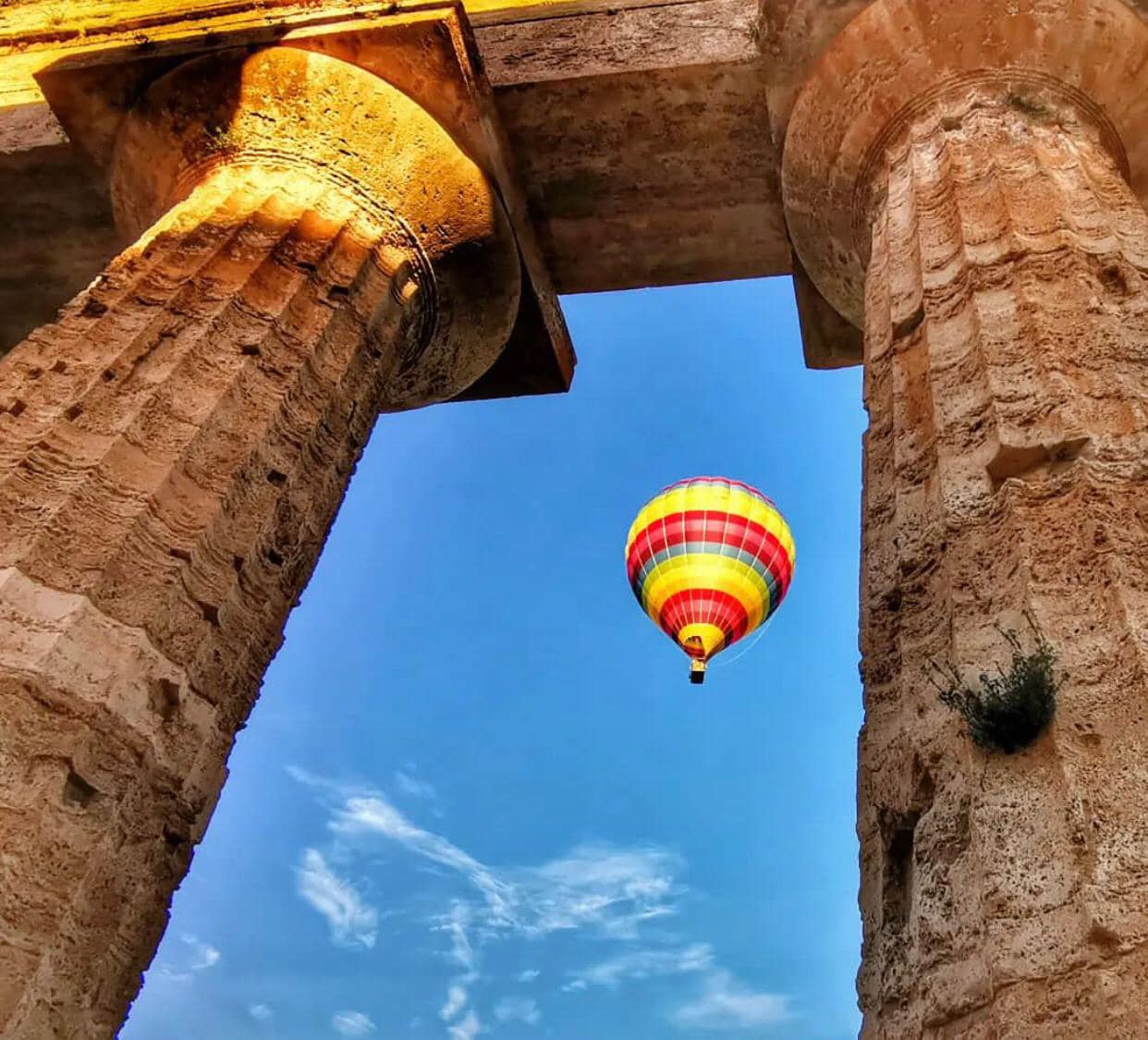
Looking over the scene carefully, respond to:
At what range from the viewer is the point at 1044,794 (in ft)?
6.88

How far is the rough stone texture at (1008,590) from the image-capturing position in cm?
193

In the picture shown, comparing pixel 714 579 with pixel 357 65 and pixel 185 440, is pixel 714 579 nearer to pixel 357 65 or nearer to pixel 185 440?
pixel 357 65

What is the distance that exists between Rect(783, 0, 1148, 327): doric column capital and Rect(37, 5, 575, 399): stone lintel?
5.87ft

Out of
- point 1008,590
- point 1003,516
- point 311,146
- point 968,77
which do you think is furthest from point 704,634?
point 1008,590

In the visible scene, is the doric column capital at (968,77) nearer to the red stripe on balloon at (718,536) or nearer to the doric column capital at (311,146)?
the doric column capital at (311,146)

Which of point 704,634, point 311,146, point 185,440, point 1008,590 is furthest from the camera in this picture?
point 704,634

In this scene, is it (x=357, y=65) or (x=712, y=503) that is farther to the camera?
(x=712, y=503)

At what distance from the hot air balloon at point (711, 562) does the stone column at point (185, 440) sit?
4460 mm

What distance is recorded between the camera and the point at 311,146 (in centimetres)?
570

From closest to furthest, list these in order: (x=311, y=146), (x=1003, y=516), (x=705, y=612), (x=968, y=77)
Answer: (x=1003, y=516), (x=968, y=77), (x=311, y=146), (x=705, y=612)

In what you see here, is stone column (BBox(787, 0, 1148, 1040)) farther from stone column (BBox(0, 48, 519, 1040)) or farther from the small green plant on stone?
stone column (BBox(0, 48, 519, 1040))

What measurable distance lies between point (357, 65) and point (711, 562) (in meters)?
6.09

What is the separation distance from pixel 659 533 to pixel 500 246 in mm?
5095

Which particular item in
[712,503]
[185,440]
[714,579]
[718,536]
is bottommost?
[185,440]
